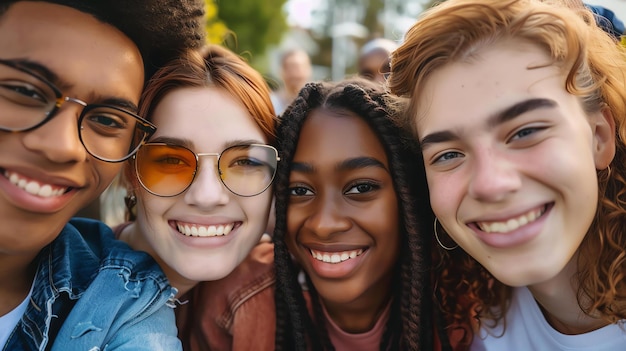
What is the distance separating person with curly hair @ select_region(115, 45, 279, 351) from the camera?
2.20 meters

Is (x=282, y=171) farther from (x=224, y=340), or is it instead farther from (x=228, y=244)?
(x=224, y=340)

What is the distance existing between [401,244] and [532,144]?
2.84ft

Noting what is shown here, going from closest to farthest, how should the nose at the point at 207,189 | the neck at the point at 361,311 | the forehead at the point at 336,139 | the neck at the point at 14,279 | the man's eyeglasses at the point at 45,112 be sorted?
the man's eyeglasses at the point at 45,112
the neck at the point at 14,279
the nose at the point at 207,189
the forehead at the point at 336,139
the neck at the point at 361,311

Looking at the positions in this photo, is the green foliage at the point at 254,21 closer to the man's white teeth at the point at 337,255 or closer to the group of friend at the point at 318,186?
the group of friend at the point at 318,186

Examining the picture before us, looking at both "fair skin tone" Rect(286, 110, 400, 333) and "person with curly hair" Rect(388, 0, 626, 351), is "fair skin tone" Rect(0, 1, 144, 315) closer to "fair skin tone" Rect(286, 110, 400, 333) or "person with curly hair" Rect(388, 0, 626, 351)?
"fair skin tone" Rect(286, 110, 400, 333)

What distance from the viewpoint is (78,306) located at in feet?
6.67

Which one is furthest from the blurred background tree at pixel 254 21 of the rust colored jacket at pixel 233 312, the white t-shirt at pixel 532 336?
the white t-shirt at pixel 532 336

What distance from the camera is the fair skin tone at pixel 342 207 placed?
2.27 meters

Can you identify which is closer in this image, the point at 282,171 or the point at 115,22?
the point at 115,22

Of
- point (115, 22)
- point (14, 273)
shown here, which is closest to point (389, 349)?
point (14, 273)

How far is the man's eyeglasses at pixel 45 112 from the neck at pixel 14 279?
590 mm

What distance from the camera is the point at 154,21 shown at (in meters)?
2.04

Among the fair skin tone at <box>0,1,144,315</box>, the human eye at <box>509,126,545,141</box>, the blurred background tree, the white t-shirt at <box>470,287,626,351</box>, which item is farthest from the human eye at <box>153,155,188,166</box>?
the blurred background tree

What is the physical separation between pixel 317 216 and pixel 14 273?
1283mm
